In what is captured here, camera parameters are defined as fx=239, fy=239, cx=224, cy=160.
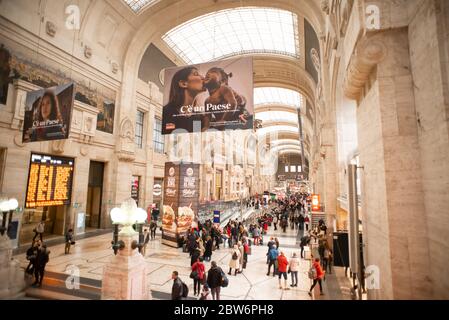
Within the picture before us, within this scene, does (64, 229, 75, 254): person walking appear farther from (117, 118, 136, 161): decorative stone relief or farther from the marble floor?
(117, 118, 136, 161): decorative stone relief

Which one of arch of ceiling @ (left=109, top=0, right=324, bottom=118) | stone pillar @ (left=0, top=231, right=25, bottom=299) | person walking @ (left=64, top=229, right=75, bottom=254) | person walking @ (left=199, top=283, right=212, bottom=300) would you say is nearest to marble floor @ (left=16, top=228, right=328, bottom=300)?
person walking @ (left=64, top=229, right=75, bottom=254)

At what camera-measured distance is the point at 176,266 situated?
9.10 metres

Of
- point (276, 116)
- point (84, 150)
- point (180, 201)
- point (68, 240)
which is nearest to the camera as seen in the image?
point (68, 240)

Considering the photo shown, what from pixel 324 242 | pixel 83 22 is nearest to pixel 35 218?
pixel 83 22

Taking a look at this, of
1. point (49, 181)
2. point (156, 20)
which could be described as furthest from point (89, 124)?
point (156, 20)

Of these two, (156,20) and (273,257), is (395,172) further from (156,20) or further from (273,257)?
(156,20)

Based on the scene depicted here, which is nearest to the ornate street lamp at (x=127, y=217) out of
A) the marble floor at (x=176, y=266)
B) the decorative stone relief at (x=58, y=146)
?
the marble floor at (x=176, y=266)

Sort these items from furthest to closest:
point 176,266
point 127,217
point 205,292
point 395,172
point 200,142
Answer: point 200,142 → point 176,266 → point 205,292 → point 127,217 → point 395,172

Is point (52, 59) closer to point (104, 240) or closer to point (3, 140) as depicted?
point (3, 140)

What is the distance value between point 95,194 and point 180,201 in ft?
28.5

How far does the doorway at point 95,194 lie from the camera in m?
16.2

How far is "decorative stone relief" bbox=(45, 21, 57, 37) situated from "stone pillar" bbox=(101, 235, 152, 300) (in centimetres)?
1328

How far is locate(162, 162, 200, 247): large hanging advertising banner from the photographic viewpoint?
1188 centimetres
